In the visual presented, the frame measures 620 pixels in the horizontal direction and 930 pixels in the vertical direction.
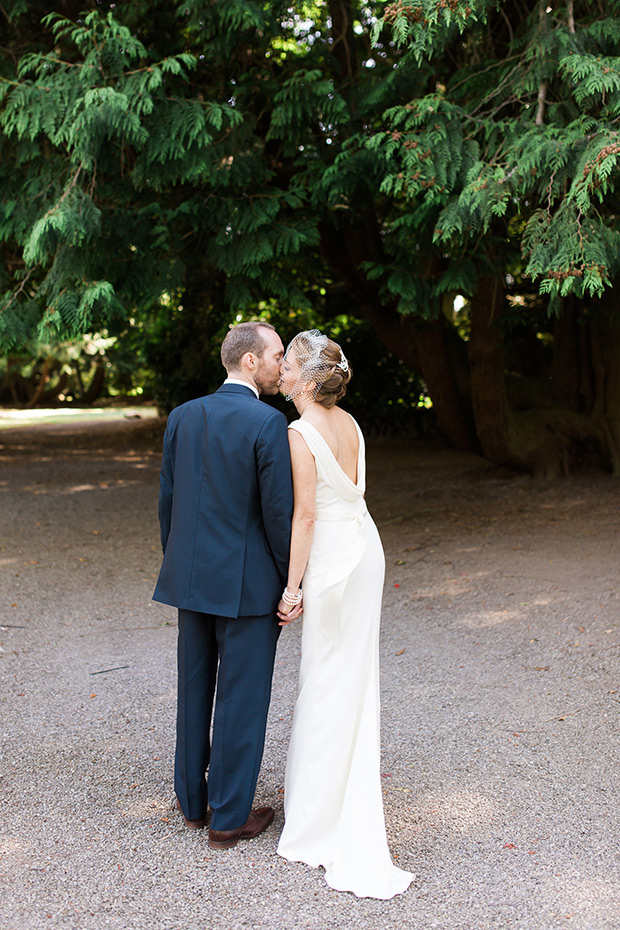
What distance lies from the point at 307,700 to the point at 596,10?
5.59 metres

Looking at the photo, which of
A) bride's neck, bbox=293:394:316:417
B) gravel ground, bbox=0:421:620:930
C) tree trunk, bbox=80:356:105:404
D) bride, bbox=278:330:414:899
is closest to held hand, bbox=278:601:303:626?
bride, bbox=278:330:414:899

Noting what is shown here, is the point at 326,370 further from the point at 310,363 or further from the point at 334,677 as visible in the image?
the point at 334,677

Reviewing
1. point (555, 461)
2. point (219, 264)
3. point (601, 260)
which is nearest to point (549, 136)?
point (601, 260)

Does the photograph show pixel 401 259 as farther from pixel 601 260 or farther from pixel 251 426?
pixel 251 426

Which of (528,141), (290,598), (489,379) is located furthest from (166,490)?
(489,379)

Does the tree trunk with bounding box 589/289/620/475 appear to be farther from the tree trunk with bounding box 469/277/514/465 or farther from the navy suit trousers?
the navy suit trousers

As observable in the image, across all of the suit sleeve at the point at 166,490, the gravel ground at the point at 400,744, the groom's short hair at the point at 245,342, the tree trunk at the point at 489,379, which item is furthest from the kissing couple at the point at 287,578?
the tree trunk at the point at 489,379

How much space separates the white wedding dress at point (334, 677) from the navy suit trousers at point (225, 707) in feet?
0.51

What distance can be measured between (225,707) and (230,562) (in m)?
0.55

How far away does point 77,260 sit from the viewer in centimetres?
602

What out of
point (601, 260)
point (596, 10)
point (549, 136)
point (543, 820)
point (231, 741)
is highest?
point (596, 10)

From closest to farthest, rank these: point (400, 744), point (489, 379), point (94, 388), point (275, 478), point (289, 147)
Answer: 1. point (275, 478)
2. point (400, 744)
3. point (289, 147)
4. point (489, 379)
5. point (94, 388)

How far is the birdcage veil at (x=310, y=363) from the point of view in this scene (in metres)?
3.07

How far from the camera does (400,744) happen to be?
404cm
